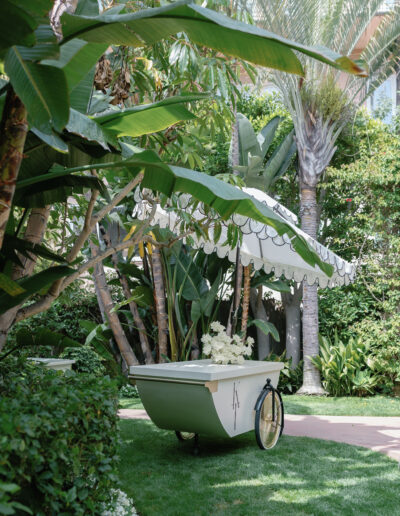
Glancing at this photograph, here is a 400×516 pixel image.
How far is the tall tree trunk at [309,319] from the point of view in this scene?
9547mm

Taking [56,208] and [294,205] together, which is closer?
[56,208]

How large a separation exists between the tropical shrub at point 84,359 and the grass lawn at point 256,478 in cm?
421

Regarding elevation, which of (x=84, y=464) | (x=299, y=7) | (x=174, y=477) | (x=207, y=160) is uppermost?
(x=299, y=7)

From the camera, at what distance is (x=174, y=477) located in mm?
4438

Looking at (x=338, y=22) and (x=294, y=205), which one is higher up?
(x=338, y=22)

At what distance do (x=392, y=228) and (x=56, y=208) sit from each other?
7188 millimetres

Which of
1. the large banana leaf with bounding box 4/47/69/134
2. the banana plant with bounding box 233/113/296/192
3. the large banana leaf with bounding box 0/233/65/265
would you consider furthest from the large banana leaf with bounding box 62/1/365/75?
the banana plant with bounding box 233/113/296/192

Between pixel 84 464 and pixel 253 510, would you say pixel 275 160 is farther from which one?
pixel 84 464

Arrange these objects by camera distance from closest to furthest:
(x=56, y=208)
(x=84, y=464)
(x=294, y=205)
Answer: (x=84, y=464) < (x=56, y=208) < (x=294, y=205)

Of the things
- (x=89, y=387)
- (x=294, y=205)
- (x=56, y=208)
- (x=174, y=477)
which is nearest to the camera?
(x=89, y=387)

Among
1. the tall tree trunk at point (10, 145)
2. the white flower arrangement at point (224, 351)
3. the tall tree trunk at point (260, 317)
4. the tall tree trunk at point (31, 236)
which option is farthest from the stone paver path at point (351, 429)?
the tall tree trunk at point (10, 145)

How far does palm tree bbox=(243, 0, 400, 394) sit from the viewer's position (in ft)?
30.7

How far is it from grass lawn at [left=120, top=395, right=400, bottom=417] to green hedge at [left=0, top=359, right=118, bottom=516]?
5.09 meters

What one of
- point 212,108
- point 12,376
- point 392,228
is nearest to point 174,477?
point 12,376
